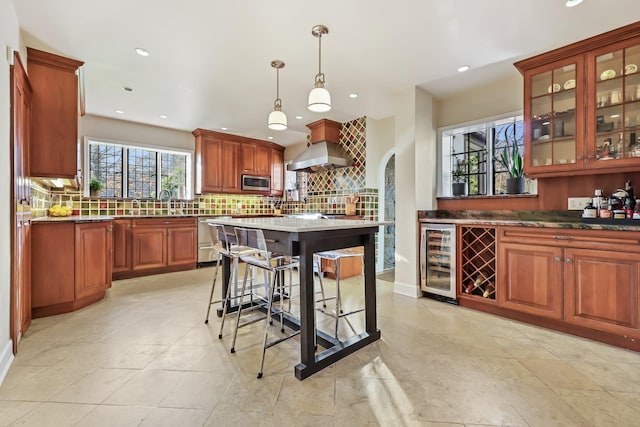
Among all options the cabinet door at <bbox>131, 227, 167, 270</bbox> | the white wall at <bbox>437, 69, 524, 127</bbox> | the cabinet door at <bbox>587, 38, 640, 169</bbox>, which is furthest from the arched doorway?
the cabinet door at <bbox>131, 227, 167, 270</bbox>

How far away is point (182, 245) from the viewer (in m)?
4.64

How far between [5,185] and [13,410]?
4.41 ft

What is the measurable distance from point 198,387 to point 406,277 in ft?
8.30

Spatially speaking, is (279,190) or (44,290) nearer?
(44,290)

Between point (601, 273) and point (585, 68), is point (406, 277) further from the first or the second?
point (585, 68)

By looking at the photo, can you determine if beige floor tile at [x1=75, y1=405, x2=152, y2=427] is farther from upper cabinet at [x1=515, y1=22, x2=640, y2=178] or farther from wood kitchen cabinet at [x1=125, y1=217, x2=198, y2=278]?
upper cabinet at [x1=515, y1=22, x2=640, y2=178]

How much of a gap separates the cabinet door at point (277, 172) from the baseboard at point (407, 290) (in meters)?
3.55

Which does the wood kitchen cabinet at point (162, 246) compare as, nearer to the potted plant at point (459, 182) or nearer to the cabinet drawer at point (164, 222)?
the cabinet drawer at point (164, 222)

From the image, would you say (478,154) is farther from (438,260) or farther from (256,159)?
(256,159)

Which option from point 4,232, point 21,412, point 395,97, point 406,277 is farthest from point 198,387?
point 395,97

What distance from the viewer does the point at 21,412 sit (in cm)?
140

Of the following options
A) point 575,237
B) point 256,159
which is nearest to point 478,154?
point 575,237

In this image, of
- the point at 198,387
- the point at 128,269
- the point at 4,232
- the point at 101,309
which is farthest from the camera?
the point at 128,269

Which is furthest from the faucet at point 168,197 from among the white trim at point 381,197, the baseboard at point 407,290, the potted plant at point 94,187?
the baseboard at point 407,290
